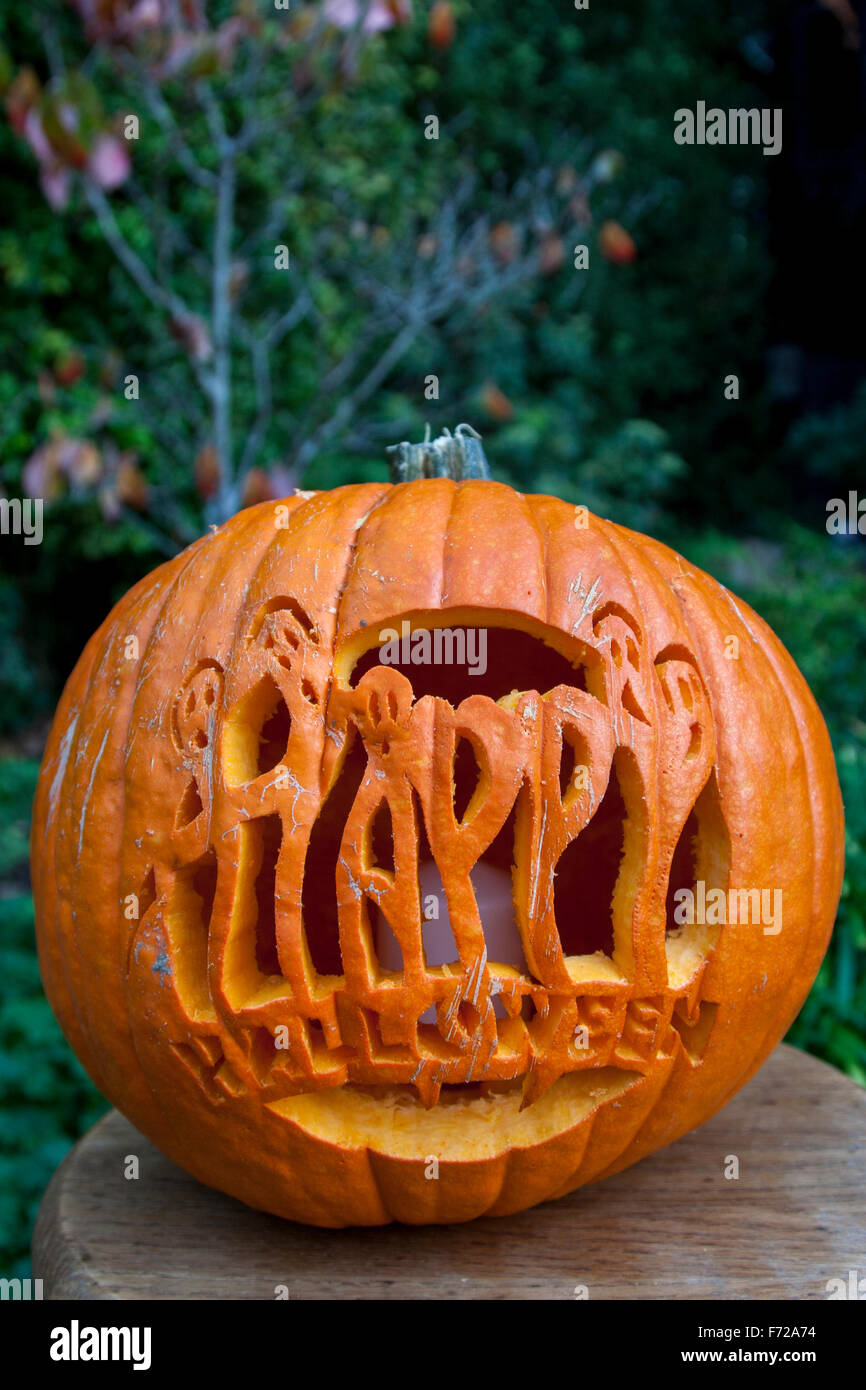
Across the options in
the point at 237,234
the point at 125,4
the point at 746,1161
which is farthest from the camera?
the point at 237,234

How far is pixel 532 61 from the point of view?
246 inches

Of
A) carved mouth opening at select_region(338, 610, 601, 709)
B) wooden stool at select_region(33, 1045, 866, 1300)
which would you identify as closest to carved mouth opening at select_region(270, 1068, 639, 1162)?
wooden stool at select_region(33, 1045, 866, 1300)

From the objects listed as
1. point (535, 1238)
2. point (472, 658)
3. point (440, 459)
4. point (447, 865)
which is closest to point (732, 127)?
point (440, 459)

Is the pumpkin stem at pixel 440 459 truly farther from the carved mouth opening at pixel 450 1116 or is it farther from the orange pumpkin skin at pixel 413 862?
the carved mouth opening at pixel 450 1116

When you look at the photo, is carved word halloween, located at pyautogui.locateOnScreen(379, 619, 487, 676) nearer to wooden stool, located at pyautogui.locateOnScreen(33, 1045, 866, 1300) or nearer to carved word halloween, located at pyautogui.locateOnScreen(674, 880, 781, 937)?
carved word halloween, located at pyautogui.locateOnScreen(674, 880, 781, 937)

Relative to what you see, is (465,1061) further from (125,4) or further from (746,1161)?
(125,4)

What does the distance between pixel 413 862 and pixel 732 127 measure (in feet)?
27.6

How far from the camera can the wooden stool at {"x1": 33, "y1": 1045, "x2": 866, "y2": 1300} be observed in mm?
1315

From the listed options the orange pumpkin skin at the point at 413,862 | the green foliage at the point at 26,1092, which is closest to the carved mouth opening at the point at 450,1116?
the orange pumpkin skin at the point at 413,862

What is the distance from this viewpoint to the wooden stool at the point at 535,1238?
4.32ft

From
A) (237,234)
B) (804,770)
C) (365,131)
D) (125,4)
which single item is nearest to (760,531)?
(365,131)
